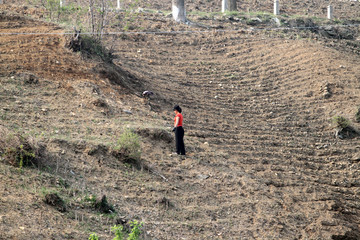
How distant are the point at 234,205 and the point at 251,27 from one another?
524 inches

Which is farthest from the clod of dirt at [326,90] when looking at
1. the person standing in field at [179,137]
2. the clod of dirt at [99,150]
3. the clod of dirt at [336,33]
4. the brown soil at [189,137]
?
the clod of dirt at [99,150]

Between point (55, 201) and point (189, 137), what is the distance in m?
5.08

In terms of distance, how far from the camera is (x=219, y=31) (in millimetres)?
20031

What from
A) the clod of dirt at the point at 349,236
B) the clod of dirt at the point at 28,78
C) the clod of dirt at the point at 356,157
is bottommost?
the clod of dirt at the point at 349,236

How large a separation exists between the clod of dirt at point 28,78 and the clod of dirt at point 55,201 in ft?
16.9

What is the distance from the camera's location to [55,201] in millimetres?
7410

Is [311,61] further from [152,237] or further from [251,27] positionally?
[152,237]

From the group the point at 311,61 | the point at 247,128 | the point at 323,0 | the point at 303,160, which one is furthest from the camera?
the point at 323,0

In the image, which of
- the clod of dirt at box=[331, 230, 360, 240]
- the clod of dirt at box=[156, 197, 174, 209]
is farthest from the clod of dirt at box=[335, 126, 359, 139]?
the clod of dirt at box=[156, 197, 174, 209]

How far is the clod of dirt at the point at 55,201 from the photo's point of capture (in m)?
7.35

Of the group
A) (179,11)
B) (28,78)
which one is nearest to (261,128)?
(28,78)

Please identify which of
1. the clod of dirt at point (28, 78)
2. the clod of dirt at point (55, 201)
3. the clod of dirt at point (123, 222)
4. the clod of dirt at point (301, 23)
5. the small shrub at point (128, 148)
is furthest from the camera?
the clod of dirt at point (301, 23)

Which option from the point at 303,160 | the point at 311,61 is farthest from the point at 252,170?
the point at 311,61

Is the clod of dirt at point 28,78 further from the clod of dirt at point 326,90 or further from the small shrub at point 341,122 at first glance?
the clod of dirt at point 326,90
